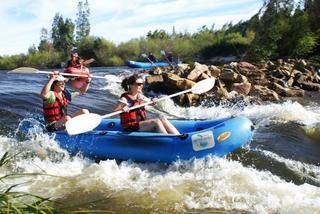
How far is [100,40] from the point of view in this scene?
42.0 metres

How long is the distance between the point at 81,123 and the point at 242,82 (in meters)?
7.76

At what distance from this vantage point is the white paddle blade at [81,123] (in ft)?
17.5

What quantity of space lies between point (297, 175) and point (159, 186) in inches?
71.2

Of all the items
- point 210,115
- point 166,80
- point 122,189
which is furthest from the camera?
point 166,80

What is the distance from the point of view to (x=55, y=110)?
620cm

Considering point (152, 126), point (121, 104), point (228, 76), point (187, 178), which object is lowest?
point (187, 178)

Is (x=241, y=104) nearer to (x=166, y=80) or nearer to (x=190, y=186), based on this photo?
(x=166, y=80)

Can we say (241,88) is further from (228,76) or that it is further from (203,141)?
(203,141)

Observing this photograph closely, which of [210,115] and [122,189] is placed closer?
[122,189]

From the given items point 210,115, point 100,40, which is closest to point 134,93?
point 210,115

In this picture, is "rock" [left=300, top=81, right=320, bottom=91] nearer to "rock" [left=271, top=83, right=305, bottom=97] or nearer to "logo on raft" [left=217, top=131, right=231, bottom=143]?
"rock" [left=271, top=83, right=305, bottom=97]

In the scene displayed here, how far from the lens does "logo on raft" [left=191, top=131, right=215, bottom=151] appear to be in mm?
5426

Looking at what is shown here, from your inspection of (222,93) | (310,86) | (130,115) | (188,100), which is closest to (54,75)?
(130,115)

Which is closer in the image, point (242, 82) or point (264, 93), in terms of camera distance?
point (264, 93)
